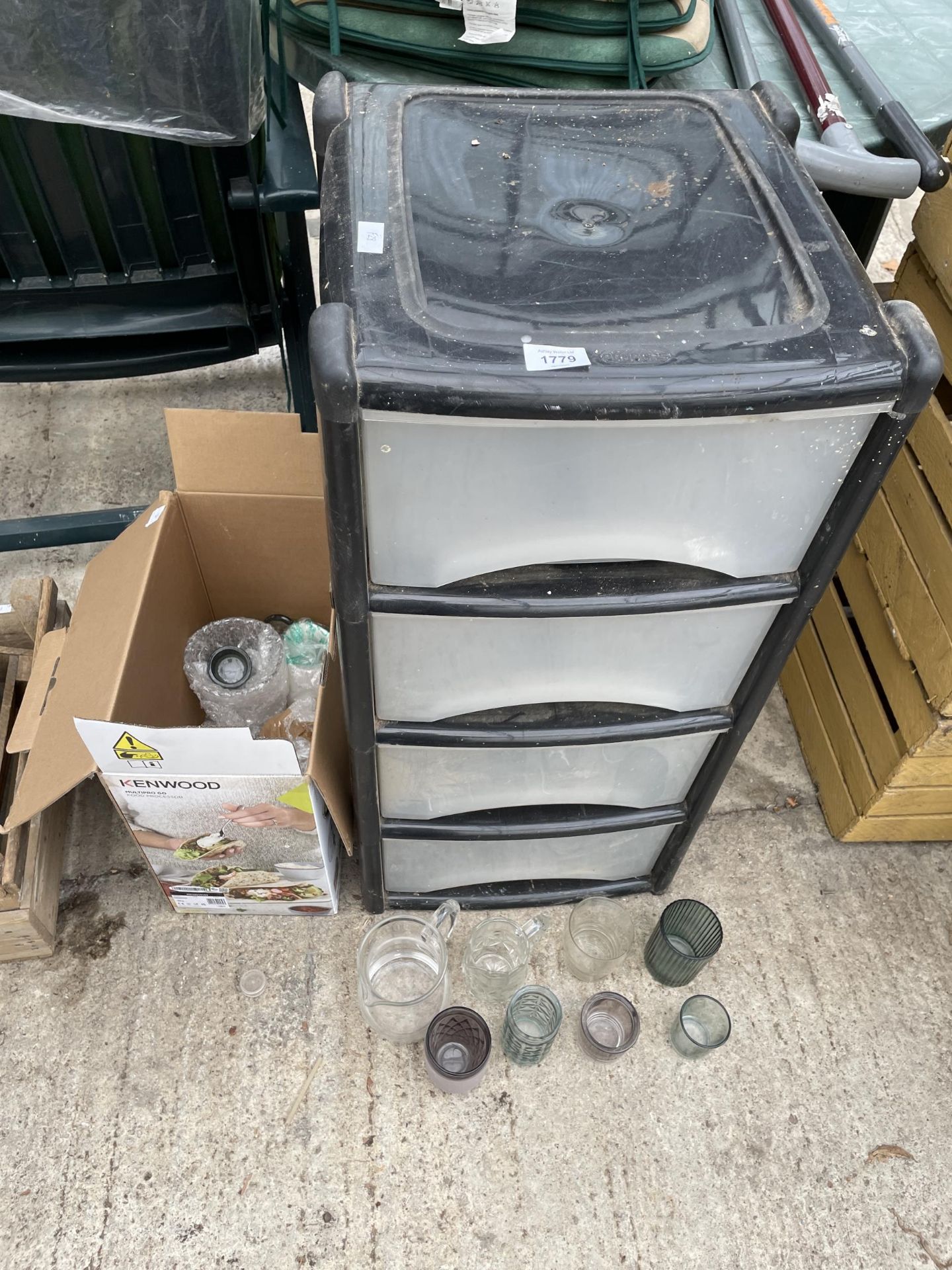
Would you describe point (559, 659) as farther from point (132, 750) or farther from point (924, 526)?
point (924, 526)

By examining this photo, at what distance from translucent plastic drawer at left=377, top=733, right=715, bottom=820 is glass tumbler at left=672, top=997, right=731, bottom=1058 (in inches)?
16.7

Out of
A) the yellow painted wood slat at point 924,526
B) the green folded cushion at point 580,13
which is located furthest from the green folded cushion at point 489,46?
the yellow painted wood slat at point 924,526

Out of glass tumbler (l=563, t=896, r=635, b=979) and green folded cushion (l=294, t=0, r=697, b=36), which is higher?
green folded cushion (l=294, t=0, r=697, b=36)

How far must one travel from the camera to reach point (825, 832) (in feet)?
6.65

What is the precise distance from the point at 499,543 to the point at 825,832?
1285 millimetres

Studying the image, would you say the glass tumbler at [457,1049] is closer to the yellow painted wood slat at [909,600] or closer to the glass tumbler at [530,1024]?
the glass tumbler at [530,1024]

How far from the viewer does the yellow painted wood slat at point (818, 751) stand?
1.98m

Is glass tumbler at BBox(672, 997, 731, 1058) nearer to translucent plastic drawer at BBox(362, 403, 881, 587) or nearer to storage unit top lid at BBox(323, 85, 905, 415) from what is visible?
translucent plastic drawer at BBox(362, 403, 881, 587)

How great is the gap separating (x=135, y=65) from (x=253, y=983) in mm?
1565

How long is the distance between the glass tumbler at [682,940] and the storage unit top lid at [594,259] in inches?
43.9

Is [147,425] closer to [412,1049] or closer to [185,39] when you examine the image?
[185,39]

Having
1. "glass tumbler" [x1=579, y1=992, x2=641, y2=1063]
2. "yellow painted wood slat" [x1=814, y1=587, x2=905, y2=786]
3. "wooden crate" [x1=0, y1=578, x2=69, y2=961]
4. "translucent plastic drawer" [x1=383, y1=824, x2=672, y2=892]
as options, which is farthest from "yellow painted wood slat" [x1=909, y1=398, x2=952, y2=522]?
"wooden crate" [x1=0, y1=578, x2=69, y2=961]

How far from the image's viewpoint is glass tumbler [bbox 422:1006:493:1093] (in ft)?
5.25

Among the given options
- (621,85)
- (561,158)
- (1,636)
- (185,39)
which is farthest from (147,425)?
(561,158)
